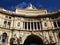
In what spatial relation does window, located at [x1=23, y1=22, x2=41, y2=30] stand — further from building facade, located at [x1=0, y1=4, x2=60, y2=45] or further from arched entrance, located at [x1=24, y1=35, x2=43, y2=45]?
arched entrance, located at [x1=24, y1=35, x2=43, y2=45]

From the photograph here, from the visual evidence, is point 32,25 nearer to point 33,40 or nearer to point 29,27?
point 29,27

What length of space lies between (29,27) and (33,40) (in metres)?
3.56

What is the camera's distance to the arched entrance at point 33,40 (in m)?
32.0

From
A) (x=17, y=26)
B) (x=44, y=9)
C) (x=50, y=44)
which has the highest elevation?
(x=44, y=9)

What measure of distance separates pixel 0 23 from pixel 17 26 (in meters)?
4.36

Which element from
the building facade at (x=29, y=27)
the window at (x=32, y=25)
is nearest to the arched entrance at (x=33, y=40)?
the building facade at (x=29, y=27)

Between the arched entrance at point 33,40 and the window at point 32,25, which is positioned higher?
the window at point 32,25

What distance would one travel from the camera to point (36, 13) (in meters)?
36.0

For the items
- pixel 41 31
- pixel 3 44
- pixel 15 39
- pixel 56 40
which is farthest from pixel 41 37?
pixel 3 44

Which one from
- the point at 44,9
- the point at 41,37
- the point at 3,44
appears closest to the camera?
the point at 3,44

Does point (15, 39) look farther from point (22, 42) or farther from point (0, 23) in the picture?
point (0, 23)

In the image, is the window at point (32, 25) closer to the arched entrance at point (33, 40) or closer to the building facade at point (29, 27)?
the building facade at point (29, 27)

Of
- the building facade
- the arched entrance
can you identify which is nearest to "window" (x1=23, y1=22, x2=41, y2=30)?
the building facade

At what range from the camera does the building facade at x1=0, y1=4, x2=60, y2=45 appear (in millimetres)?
30359
